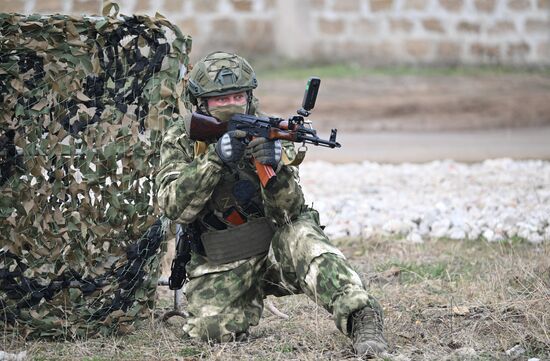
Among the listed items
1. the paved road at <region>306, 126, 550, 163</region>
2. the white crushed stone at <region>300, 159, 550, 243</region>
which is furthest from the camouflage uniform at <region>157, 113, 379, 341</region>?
the paved road at <region>306, 126, 550, 163</region>

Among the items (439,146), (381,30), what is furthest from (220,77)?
(381,30)

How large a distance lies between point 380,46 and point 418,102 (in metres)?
1.86

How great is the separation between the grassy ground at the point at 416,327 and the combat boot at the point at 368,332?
102 mm

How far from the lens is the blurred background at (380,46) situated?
1498 centimetres

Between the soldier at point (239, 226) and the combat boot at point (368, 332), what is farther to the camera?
the soldier at point (239, 226)

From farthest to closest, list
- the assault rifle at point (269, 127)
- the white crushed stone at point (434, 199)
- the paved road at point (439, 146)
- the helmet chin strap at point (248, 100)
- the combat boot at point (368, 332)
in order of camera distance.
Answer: the paved road at point (439, 146) < the white crushed stone at point (434, 199) < the helmet chin strap at point (248, 100) < the assault rifle at point (269, 127) < the combat boot at point (368, 332)

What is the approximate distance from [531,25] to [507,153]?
15.2 ft

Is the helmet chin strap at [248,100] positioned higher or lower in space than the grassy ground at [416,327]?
higher

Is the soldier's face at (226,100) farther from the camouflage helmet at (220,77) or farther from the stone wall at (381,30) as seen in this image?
the stone wall at (381,30)

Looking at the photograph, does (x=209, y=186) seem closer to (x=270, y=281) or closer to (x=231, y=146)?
(x=231, y=146)

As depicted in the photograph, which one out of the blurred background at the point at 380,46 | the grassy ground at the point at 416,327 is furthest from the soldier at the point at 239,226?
the blurred background at the point at 380,46

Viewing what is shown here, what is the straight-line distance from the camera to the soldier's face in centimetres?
558

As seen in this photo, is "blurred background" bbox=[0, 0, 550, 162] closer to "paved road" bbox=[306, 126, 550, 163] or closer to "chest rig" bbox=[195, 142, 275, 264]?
"paved road" bbox=[306, 126, 550, 163]

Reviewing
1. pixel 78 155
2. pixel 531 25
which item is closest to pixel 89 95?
pixel 78 155
